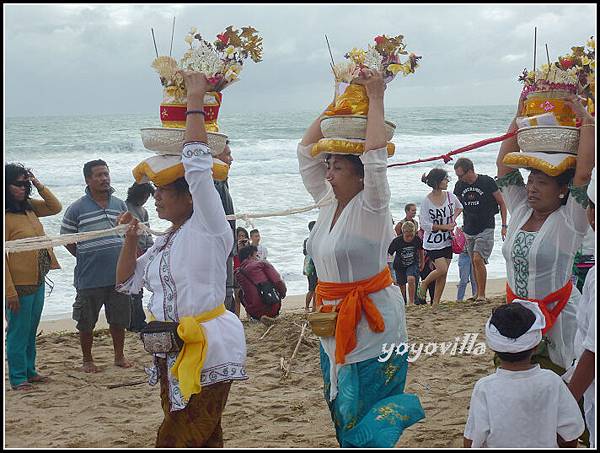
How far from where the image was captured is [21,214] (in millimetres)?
6355

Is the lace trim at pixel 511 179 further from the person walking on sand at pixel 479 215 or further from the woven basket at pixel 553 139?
the person walking on sand at pixel 479 215

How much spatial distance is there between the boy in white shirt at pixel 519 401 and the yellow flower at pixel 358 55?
149 centimetres

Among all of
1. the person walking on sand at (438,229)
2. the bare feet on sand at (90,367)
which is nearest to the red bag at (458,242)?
the person walking on sand at (438,229)

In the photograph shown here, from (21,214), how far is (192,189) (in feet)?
10.6

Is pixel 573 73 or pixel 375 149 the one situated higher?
pixel 573 73

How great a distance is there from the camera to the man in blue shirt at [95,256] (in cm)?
678

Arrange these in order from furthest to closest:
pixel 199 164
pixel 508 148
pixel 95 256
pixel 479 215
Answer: pixel 479 215
pixel 95 256
pixel 508 148
pixel 199 164

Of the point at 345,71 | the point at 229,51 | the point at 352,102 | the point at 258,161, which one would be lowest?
the point at 258,161

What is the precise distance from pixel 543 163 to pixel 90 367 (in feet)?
14.6

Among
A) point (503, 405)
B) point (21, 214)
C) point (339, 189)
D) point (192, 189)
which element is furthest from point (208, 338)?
point (21, 214)

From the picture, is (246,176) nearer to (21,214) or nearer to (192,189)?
(21,214)

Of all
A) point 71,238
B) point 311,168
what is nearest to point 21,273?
point 71,238

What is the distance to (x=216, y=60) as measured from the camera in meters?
3.82

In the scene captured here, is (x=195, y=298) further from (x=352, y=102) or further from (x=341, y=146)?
(x=352, y=102)
